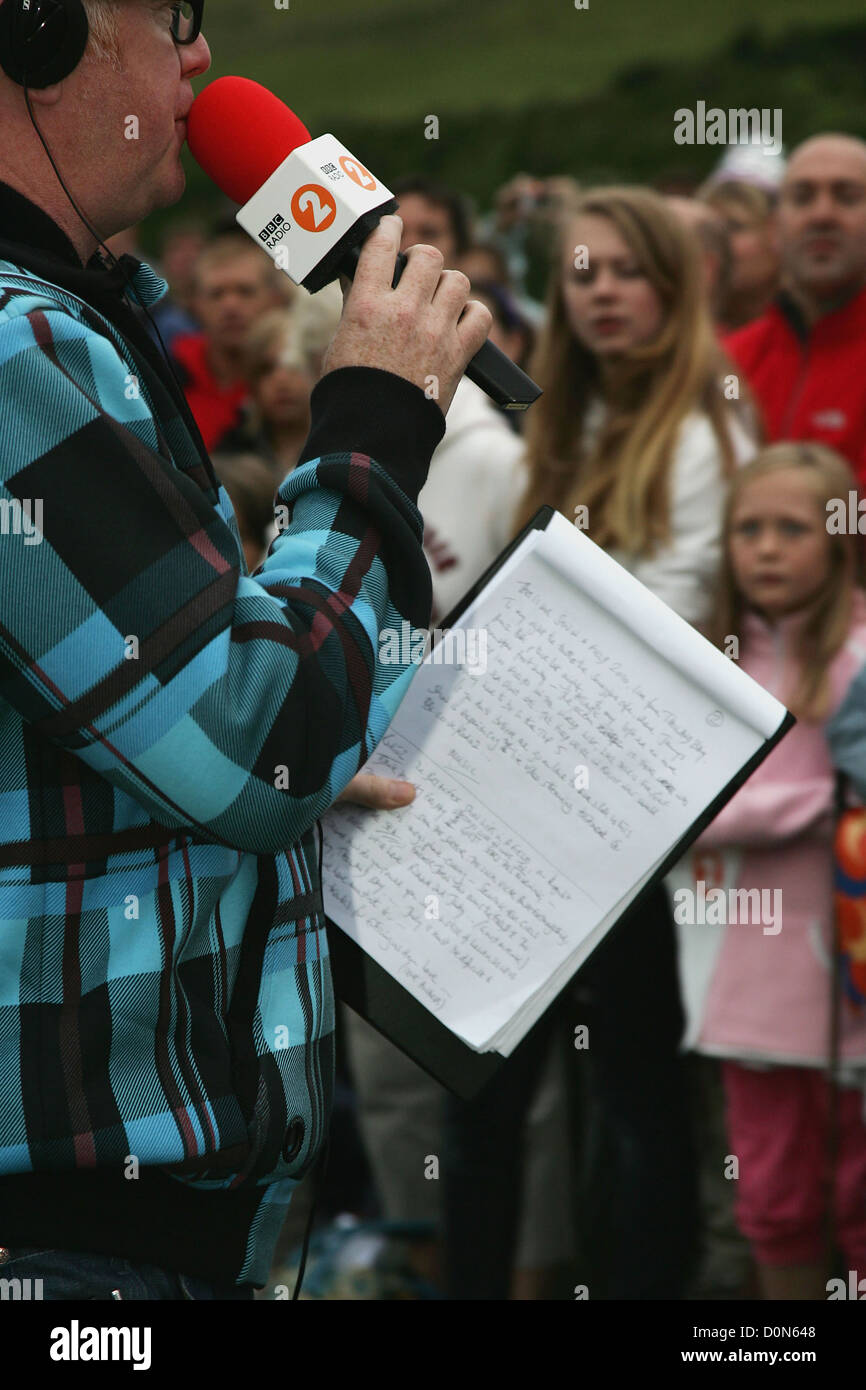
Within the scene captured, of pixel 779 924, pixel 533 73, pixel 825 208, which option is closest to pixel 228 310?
pixel 825 208

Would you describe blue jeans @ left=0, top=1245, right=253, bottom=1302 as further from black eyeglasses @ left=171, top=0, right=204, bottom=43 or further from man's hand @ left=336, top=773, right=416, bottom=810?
black eyeglasses @ left=171, top=0, right=204, bottom=43

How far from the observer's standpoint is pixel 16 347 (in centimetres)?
112

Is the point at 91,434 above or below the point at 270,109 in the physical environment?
below

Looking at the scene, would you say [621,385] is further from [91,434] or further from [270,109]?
[91,434]

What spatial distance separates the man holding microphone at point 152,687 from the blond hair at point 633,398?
5.84 feet

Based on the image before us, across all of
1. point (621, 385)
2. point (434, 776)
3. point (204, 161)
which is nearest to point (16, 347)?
point (204, 161)

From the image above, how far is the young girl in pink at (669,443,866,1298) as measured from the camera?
2855 millimetres

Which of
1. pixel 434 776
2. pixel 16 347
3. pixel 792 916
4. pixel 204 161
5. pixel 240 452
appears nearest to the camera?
pixel 16 347

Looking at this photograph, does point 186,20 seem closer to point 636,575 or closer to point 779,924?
point 636,575

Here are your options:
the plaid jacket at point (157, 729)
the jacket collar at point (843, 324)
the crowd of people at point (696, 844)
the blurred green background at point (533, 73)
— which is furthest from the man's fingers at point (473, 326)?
the blurred green background at point (533, 73)

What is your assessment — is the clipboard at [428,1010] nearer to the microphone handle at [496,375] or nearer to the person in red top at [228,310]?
the microphone handle at [496,375]

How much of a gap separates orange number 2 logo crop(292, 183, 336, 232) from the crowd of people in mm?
1340
